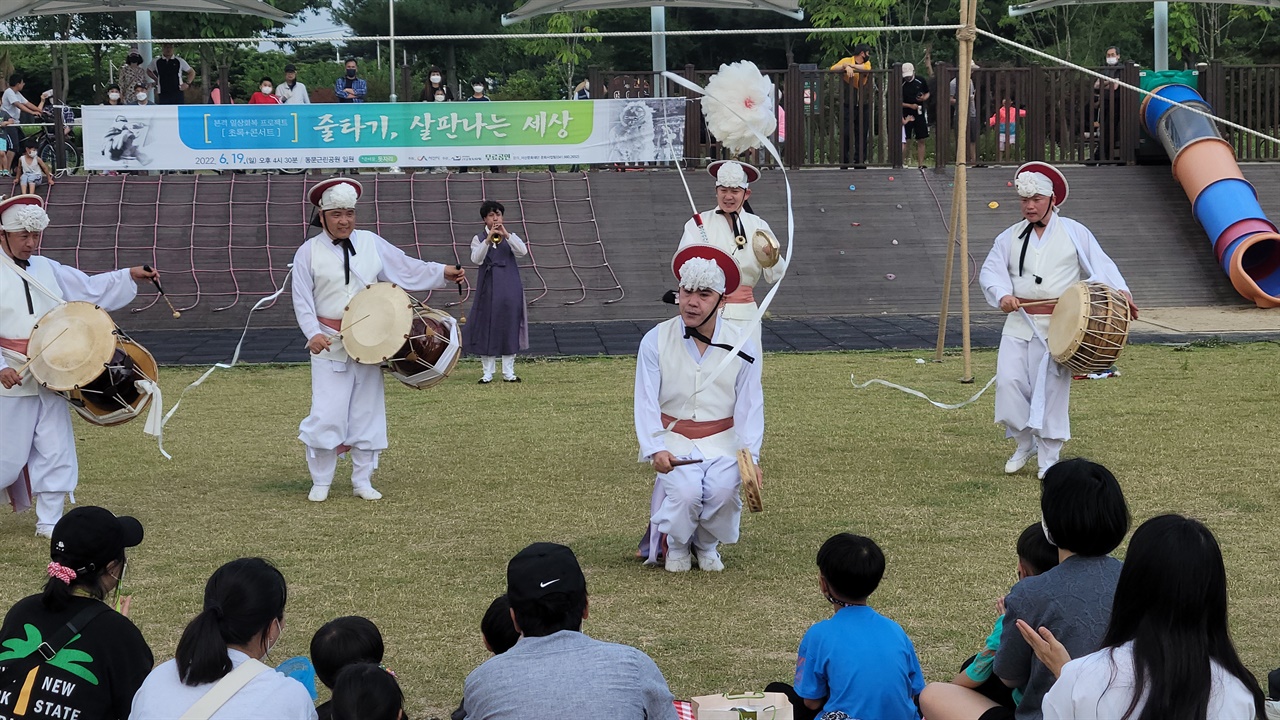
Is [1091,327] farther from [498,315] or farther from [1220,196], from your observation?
[1220,196]

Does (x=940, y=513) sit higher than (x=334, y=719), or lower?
lower

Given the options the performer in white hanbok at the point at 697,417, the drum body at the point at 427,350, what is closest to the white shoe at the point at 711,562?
the performer in white hanbok at the point at 697,417

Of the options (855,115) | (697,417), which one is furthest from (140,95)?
(697,417)

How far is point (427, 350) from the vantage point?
7023 millimetres

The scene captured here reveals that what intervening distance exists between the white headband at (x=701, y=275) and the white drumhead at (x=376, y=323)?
6.36 ft

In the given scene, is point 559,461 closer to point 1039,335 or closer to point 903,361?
point 1039,335

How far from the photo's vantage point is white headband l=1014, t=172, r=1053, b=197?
723 cm

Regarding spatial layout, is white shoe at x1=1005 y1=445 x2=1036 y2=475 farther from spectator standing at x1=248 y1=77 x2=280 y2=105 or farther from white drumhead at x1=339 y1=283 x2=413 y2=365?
spectator standing at x1=248 y1=77 x2=280 y2=105

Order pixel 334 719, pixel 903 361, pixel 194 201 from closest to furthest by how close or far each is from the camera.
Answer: pixel 334 719
pixel 903 361
pixel 194 201

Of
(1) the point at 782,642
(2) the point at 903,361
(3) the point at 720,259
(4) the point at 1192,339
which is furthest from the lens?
(4) the point at 1192,339

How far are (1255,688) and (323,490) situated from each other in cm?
525

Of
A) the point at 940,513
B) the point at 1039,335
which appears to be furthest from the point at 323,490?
the point at 1039,335

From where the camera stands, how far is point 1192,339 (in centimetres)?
1238

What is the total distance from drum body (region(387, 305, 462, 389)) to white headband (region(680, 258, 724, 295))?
73.9 inches
